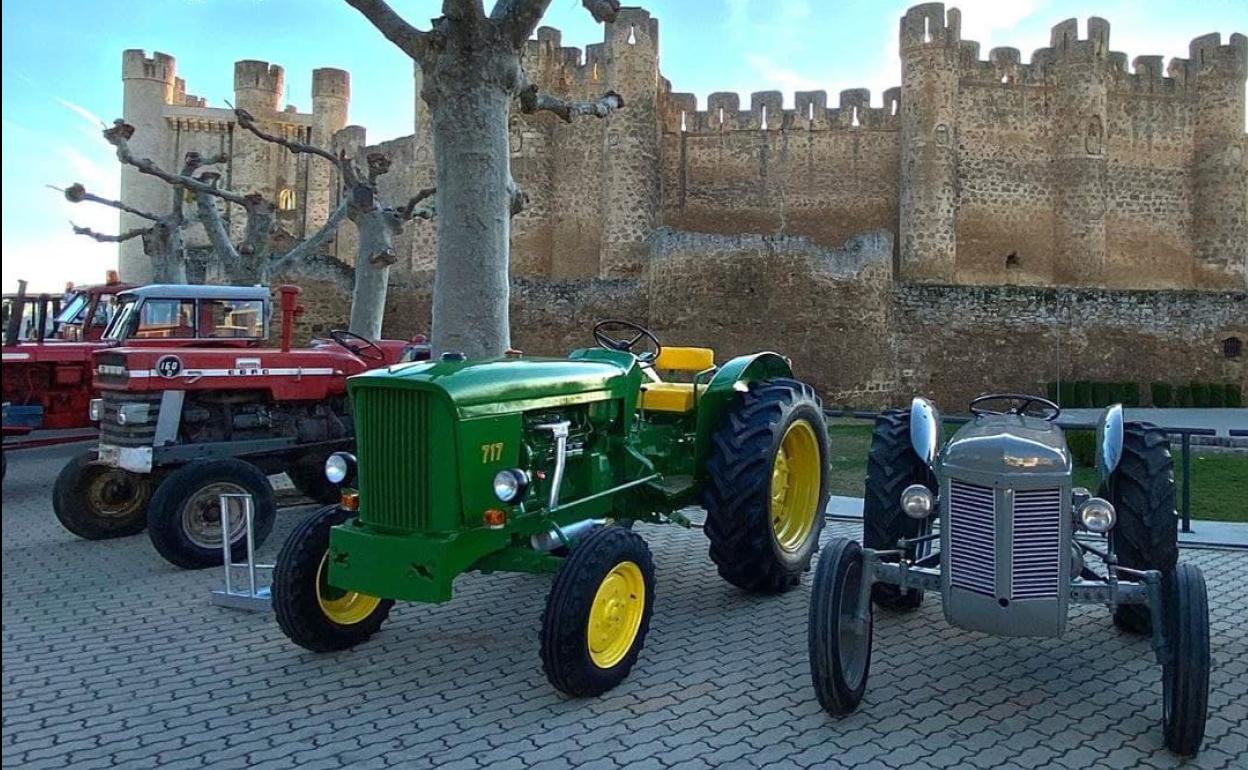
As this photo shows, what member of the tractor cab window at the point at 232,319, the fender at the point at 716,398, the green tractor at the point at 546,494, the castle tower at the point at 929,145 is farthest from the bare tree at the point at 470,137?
the castle tower at the point at 929,145

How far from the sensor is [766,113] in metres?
31.0

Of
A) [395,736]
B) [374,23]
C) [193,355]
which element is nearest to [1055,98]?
[374,23]

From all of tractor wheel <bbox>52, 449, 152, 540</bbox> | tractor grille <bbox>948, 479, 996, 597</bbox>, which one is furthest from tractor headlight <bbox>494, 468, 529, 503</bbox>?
tractor wheel <bbox>52, 449, 152, 540</bbox>

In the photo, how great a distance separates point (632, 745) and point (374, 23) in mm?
7119

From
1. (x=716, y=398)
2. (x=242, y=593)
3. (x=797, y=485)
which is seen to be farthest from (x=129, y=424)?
(x=797, y=485)

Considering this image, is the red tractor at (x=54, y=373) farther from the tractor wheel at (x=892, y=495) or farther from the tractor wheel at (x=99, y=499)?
the tractor wheel at (x=892, y=495)

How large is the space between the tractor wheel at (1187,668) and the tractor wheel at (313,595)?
Answer: 3294 mm

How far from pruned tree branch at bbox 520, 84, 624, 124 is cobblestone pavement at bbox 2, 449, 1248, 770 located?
532 cm

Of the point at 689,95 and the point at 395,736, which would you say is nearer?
the point at 395,736

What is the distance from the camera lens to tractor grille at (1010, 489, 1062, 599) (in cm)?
354

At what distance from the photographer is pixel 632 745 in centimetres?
353

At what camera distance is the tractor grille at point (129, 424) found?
22.3 ft

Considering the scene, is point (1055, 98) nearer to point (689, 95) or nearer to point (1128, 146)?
point (1128, 146)

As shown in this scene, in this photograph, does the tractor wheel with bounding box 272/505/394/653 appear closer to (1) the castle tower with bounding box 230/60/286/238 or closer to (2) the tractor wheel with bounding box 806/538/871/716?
(2) the tractor wheel with bounding box 806/538/871/716
